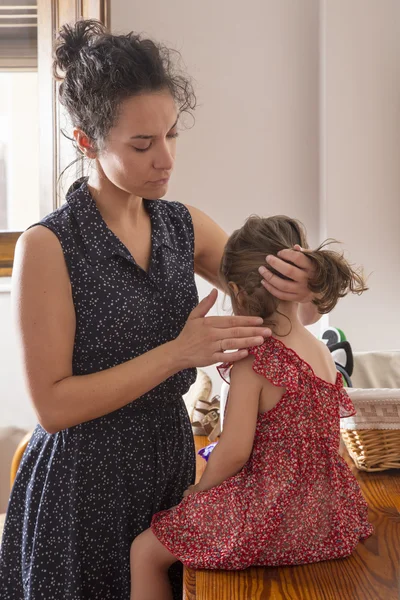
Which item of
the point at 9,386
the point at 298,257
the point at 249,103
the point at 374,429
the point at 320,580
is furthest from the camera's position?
the point at 9,386

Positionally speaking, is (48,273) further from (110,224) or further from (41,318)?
(110,224)

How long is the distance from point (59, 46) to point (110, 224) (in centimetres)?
32

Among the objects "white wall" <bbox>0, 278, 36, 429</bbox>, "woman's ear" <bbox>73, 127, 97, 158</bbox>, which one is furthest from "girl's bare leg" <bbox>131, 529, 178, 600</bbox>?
"white wall" <bbox>0, 278, 36, 429</bbox>

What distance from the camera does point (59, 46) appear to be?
132cm

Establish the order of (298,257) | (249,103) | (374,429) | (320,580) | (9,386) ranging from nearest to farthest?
(320,580)
(298,257)
(374,429)
(249,103)
(9,386)

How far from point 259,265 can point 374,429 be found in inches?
19.8

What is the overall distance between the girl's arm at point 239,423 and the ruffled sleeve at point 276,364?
16 mm

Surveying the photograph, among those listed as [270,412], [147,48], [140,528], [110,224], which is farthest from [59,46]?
[140,528]

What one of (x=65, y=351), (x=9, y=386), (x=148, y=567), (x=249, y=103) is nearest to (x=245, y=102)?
(x=249, y=103)

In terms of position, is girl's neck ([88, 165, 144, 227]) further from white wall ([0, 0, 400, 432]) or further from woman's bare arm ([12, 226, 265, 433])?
white wall ([0, 0, 400, 432])

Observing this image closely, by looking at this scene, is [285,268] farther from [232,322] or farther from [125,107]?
[125,107]

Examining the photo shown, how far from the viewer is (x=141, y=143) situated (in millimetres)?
1222

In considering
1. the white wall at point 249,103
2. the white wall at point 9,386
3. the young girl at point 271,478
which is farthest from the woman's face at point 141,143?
the white wall at point 9,386

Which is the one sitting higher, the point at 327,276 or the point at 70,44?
the point at 70,44
